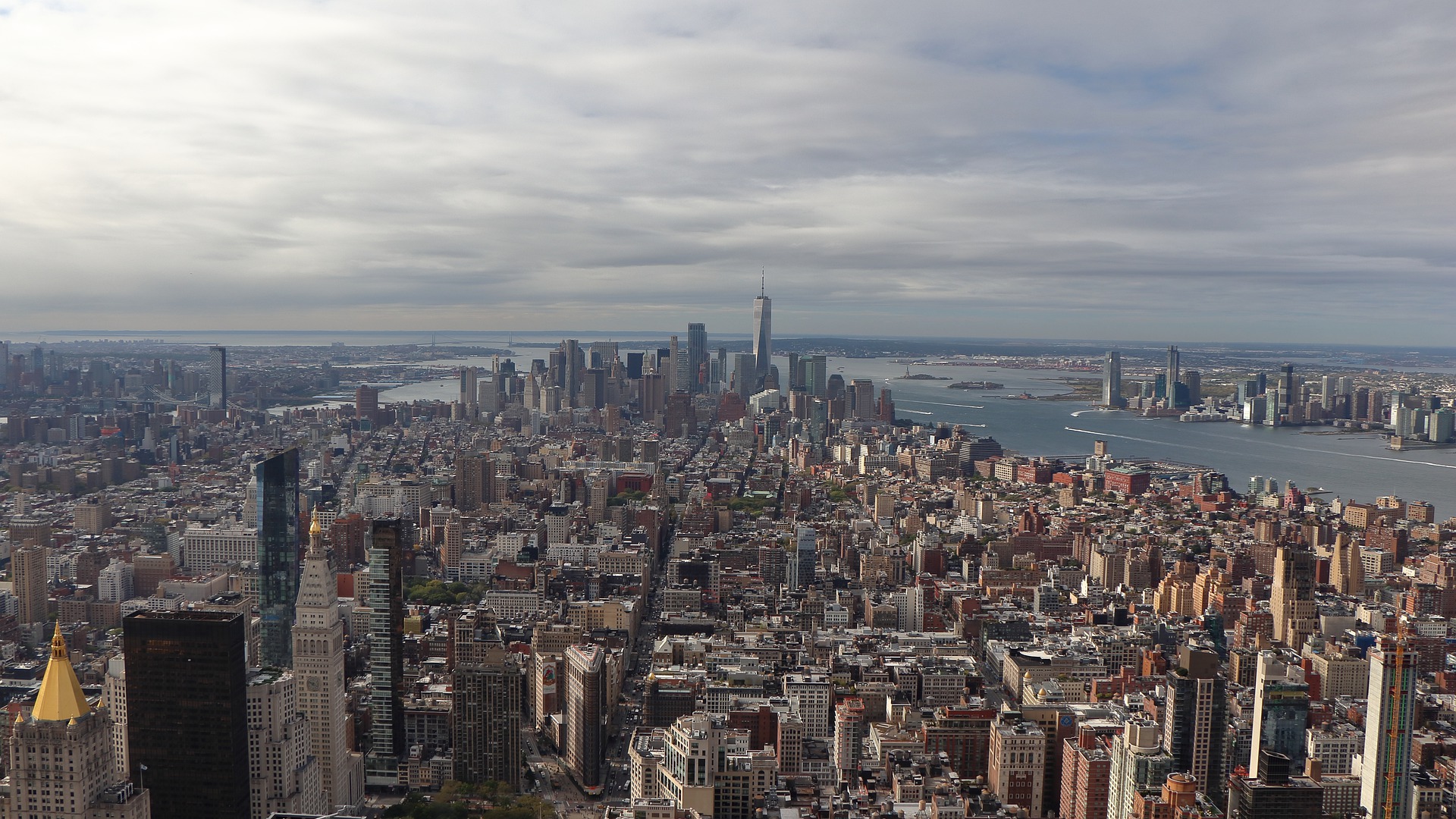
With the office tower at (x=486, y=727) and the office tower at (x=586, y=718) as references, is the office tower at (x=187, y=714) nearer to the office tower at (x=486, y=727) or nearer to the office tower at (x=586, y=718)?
the office tower at (x=486, y=727)

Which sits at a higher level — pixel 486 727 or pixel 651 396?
pixel 651 396

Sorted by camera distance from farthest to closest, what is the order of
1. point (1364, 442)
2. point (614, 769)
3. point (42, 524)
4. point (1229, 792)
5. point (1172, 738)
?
point (1364, 442), point (42, 524), point (614, 769), point (1172, 738), point (1229, 792)

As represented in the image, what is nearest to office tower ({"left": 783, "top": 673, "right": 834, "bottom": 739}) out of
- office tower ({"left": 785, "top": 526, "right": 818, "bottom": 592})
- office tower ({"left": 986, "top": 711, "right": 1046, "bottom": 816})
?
office tower ({"left": 986, "top": 711, "right": 1046, "bottom": 816})

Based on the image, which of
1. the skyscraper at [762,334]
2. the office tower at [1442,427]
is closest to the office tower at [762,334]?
the skyscraper at [762,334]

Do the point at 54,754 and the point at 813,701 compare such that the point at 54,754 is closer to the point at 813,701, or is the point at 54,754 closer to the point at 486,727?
the point at 486,727

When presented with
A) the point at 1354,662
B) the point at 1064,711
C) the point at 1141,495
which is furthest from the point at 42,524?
the point at 1141,495

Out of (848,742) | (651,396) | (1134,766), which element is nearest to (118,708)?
(848,742)

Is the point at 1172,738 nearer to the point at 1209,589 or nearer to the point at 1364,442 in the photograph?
the point at 1209,589
